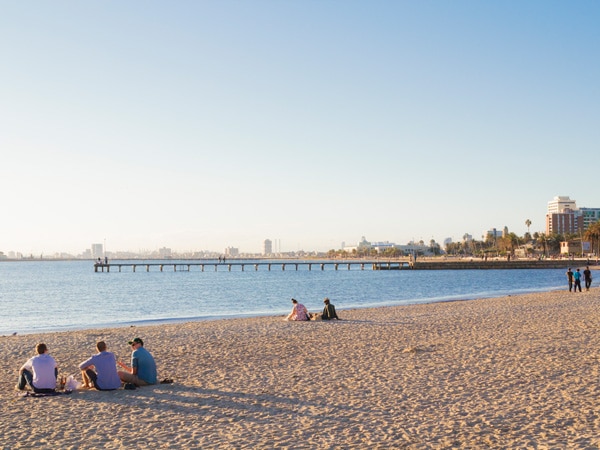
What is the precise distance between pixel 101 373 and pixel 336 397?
4249mm

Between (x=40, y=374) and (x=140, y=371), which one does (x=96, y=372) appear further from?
(x=40, y=374)

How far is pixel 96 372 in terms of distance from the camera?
35.8 feet

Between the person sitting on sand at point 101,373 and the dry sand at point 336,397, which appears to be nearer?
the dry sand at point 336,397

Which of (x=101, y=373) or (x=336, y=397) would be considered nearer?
(x=336, y=397)

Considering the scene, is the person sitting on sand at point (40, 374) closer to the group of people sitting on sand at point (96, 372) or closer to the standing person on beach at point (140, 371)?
the group of people sitting on sand at point (96, 372)

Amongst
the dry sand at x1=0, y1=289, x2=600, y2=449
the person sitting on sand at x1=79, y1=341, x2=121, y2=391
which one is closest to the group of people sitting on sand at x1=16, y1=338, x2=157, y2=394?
the person sitting on sand at x1=79, y1=341, x2=121, y2=391

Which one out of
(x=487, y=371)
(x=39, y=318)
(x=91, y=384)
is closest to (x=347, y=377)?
(x=487, y=371)

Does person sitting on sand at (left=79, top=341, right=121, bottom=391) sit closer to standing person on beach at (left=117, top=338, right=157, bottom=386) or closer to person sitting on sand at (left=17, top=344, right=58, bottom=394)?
standing person on beach at (left=117, top=338, right=157, bottom=386)

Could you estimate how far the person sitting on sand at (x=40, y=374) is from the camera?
10445mm

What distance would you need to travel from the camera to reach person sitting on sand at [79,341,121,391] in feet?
35.3

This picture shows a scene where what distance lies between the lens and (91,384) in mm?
10875

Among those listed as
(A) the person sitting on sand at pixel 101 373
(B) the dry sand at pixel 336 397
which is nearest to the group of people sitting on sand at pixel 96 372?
(A) the person sitting on sand at pixel 101 373

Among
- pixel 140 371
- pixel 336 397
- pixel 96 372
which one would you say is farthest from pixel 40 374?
pixel 336 397

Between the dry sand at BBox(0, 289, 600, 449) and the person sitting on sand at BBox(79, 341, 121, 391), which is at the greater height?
the person sitting on sand at BBox(79, 341, 121, 391)
